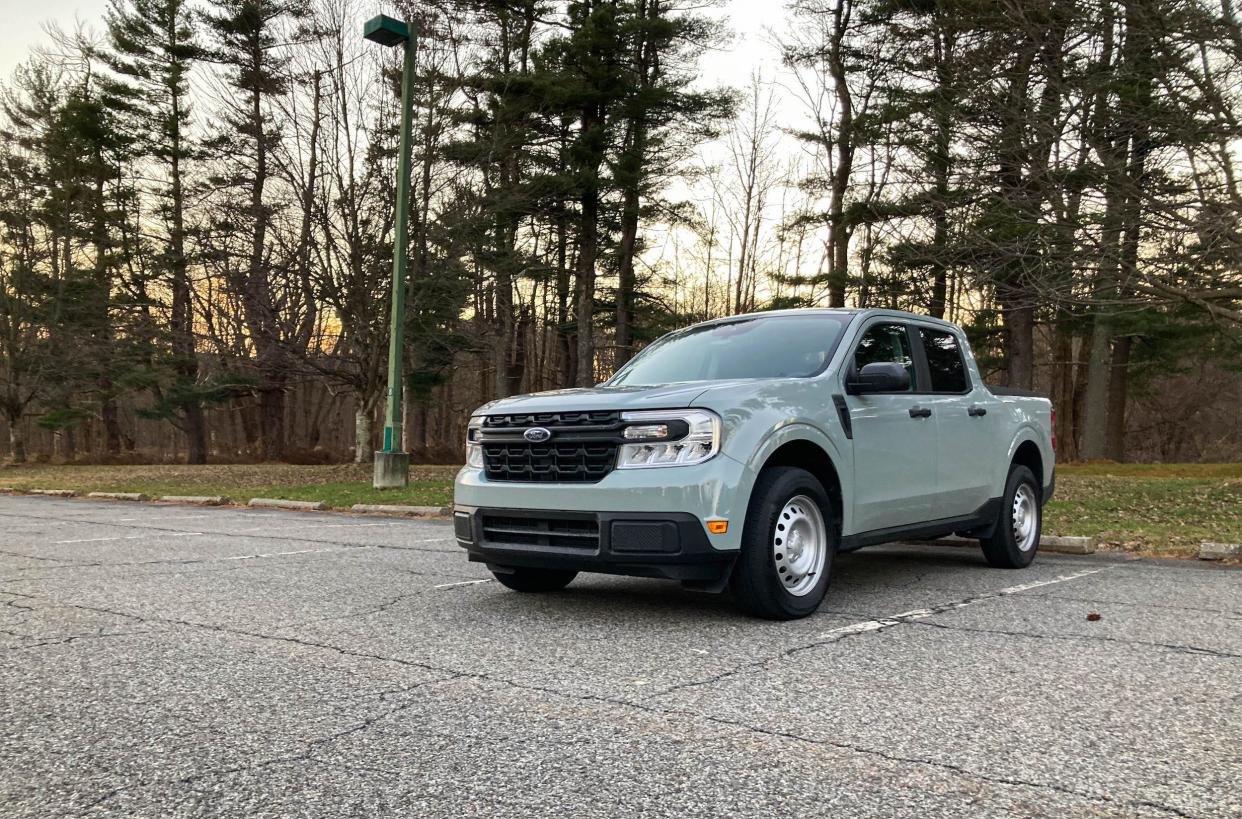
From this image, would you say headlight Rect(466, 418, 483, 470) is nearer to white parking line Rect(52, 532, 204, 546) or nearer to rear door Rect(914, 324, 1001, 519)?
rear door Rect(914, 324, 1001, 519)

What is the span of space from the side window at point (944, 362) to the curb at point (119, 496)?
50.6 ft

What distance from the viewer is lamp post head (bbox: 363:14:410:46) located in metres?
15.5

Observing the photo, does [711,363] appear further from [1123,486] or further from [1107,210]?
[1123,486]

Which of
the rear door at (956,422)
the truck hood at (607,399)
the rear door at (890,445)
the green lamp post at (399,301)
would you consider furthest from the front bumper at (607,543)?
the green lamp post at (399,301)

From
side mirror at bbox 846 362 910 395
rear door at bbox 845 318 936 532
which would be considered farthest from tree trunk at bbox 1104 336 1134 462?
side mirror at bbox 846 362 910 395

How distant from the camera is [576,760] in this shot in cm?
314

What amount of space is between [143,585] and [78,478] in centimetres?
2090

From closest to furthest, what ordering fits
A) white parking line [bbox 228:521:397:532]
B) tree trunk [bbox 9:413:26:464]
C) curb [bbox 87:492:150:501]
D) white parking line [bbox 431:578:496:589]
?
white parking line [bbox 431:578:496:589] < white parking line [bbox 228:521:397:532] < curb [bbox 87:492:150:501] < tree trunk [bbox 9:413:26:464]

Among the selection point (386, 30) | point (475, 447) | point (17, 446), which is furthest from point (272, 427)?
point (475, 447)

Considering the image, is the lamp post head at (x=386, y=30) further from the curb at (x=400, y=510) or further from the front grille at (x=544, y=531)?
the front grille at (x=544, y=531)

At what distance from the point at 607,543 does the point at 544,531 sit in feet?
1.73

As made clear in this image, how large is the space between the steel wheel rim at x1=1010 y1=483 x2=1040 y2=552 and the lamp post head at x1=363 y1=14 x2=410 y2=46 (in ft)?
41.8

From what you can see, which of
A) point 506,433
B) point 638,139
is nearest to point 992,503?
point 506,433

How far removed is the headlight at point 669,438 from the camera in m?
5.05
